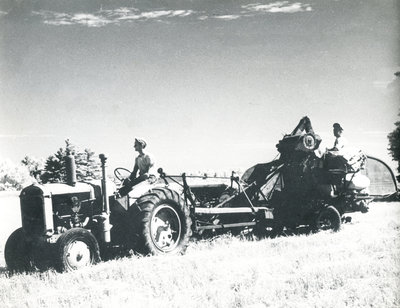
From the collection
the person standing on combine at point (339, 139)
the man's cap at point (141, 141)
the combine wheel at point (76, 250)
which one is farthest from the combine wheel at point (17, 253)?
the person standing on combine at point (339, 139)

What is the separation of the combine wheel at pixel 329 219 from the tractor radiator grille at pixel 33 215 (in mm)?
5408

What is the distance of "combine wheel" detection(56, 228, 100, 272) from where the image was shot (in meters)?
6.48

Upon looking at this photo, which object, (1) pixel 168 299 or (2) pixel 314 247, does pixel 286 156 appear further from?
(1) pixel 168 299

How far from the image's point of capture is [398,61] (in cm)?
546

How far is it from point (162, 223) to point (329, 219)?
12.4 ft

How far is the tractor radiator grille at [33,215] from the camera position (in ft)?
23.1

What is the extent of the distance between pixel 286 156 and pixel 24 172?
46248 millimetres

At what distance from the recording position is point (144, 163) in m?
8.39

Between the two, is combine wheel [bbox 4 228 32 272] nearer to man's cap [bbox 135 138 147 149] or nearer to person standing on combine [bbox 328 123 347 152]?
man's cap [bbox 135 138 147 149]

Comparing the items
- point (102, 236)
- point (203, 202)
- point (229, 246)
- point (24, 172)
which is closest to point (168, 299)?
point (102, 236)

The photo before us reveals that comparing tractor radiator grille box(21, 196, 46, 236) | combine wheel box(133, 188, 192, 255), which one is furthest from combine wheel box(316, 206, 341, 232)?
tractor radiator grille box(21, 196, 46, 236)

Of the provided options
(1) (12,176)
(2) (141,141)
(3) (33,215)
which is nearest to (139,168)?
(2) (141,141)

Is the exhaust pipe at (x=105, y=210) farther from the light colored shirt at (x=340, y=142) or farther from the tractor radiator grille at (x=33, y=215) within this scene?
the light colored shirt at (x=340, y=142)

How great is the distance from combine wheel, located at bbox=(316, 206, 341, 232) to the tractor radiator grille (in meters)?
5.41
